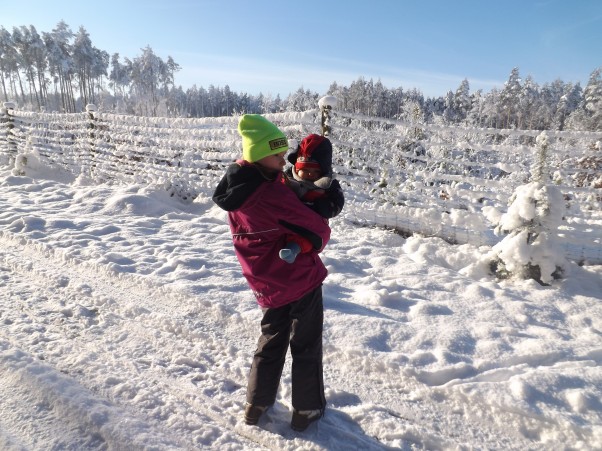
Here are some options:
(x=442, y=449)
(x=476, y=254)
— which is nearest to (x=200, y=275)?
(x=442, y=449)

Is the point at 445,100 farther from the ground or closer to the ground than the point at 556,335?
farther from the ground

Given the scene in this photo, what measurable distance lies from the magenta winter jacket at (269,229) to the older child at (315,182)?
0.18 ft

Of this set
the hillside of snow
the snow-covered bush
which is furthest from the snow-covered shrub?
the hillside of snow

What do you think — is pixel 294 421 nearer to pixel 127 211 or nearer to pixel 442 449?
pixel 442 449

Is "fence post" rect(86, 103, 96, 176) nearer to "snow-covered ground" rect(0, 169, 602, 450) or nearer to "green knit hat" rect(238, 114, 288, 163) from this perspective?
"snow-covered ground" rect(0, 169, 602, 450)

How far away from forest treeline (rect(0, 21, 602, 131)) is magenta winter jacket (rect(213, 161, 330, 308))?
44872 millimetres

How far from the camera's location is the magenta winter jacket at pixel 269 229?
6.02 feet

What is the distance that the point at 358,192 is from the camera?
6387mm

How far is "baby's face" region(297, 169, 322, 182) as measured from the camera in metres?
2.04

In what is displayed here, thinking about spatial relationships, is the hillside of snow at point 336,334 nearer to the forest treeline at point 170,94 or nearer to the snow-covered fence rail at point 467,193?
the snow-covered fence rail at point 467,193

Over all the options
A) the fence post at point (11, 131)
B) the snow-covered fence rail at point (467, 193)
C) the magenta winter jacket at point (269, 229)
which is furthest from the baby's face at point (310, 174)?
the fence post at point (11, 131)

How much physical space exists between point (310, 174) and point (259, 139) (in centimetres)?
34

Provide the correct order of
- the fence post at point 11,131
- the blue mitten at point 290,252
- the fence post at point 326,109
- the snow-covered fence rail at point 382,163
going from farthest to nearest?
the fence post at point 11,131, the fence post at point 326,109, the snow-covered fence rail at point 382,163, the blue mitten at point 290,252

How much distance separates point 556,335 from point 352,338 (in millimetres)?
1612
